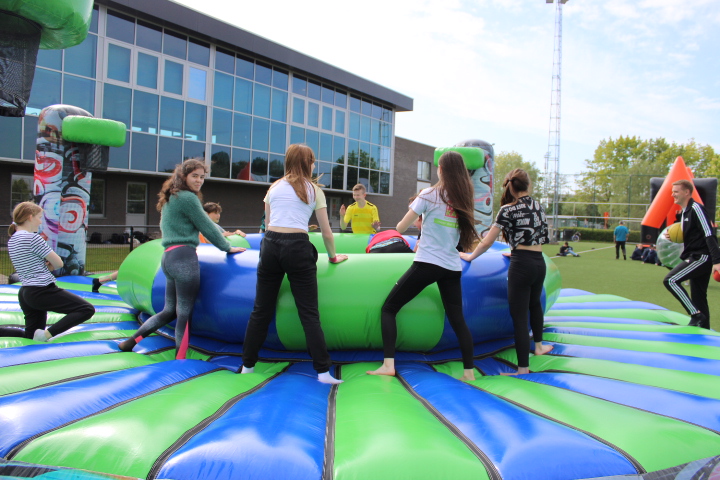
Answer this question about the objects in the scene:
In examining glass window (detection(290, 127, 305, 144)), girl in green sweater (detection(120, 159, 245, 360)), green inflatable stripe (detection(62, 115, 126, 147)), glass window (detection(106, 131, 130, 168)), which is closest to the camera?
girl in green sweater (detection(120, 159, 245, 360))

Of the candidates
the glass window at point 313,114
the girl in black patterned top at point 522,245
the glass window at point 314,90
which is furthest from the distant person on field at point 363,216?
the glass window at point 314,90

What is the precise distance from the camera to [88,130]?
A: 5.69 meters

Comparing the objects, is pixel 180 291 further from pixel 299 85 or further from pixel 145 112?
pixel 299 85

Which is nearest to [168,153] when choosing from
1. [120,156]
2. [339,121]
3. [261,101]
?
[120,156]

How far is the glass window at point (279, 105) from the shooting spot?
1736 cm

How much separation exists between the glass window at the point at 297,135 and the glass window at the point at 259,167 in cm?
141

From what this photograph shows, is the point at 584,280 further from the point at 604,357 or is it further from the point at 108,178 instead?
the point at 108,178

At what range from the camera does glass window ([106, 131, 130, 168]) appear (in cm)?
1301

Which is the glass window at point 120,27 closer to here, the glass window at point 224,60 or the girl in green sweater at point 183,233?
the glass window at point 224,60

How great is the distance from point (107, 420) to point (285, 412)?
0.70 m

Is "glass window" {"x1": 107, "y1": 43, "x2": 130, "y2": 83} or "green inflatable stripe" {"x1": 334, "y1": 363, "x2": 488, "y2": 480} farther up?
"glass window" {"x1": 107, "y1": 43, "x2": 130, "y2": 83}

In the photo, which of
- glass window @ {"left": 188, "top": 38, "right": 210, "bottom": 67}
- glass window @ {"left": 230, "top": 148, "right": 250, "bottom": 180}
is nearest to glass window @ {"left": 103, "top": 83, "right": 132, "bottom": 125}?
glass window @ {"left": 188, "top": 38, "right": 210, "bottom": 67}

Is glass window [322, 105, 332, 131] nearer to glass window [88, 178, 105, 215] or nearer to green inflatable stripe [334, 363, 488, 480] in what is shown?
glass window [88, 178, 105, 215]

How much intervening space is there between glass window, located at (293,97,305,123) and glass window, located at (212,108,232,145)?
3.07m
